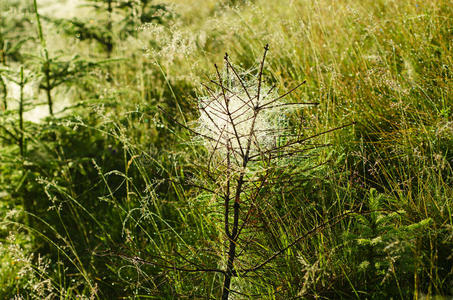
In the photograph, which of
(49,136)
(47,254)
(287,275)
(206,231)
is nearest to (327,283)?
(287,275)

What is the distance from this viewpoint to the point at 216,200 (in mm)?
1545

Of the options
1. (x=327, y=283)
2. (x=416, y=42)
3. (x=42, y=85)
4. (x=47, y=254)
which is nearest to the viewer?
(x=327, y=283)

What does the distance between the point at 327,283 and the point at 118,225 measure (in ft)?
4.79

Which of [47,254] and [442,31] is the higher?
[442,31]

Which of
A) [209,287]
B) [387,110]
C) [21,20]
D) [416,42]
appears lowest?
[209,287]

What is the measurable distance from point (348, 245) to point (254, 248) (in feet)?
1.37

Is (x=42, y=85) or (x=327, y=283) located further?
(x=42, y=85)

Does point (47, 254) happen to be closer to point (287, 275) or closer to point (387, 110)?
point (287, 275)

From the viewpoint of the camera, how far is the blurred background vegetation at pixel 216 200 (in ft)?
4.27

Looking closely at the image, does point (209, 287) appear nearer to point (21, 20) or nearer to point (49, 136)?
point (49, 136)

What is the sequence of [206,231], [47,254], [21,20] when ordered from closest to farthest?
[206,231], [47,254], [21,20]

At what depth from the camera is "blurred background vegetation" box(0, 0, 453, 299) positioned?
51.3 inches

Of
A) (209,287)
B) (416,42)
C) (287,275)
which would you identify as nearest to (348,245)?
(287,275)

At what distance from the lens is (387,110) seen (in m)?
1.95
